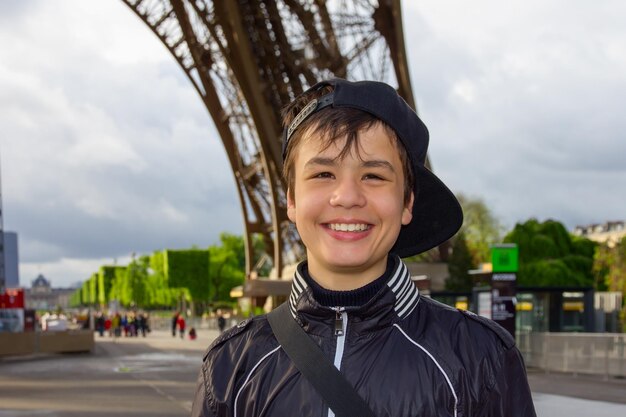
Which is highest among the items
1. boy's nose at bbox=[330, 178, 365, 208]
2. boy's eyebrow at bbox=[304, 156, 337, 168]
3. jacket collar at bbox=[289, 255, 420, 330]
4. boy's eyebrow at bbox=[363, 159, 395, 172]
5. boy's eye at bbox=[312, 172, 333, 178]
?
boy's eyebrow at bbox=[304, 156, 337, 168]

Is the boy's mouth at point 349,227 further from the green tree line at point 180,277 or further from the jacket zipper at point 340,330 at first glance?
the green tree line at point 180,277

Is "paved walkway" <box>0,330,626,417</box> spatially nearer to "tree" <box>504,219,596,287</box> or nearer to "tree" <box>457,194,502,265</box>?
"tree" <box>504,219,596,287</box>

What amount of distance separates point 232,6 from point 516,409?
82.0 feet

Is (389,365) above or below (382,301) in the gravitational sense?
below

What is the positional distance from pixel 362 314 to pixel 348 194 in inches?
9.4

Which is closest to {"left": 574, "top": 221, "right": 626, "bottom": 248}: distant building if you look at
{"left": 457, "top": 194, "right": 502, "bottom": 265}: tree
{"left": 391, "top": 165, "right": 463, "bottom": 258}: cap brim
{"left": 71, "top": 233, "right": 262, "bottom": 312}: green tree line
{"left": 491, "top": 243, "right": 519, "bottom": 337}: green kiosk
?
{"left": 71, "top": 233, "right": 262, "bottom": 312}: green tree line

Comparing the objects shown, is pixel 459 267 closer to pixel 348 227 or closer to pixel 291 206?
pixel 291 206

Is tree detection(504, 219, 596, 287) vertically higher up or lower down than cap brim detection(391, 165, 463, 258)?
lower down

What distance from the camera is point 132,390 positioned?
17.3 m

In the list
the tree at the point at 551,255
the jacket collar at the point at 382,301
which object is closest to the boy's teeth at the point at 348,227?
the jacket collar at the point at 382,301

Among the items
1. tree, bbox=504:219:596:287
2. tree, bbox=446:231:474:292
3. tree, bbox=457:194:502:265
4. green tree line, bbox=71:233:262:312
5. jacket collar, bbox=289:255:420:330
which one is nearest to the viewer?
jacket collar, bbox=289:255:420:330

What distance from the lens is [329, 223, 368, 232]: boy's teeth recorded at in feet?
7.80

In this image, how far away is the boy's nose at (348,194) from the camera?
2.35m

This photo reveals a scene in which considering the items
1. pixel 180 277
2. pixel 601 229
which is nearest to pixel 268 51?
pixel 180 277
